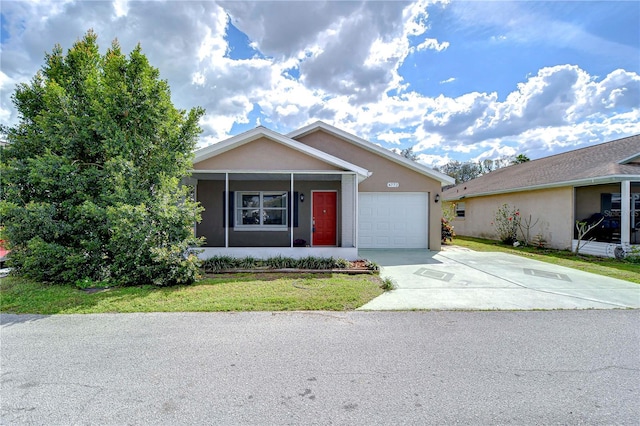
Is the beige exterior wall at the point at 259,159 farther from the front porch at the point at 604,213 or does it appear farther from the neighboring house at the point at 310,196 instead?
the front porch at the point at 604,213

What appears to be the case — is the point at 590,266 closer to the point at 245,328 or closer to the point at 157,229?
the point at 245,328

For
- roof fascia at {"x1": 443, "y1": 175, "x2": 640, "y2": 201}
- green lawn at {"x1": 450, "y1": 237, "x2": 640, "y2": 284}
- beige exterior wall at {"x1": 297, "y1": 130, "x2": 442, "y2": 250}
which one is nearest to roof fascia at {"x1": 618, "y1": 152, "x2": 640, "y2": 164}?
roof fascia at {"x1": 443, "y1": 175, "x2": 640, "y2": 201}

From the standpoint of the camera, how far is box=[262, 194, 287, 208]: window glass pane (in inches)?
459

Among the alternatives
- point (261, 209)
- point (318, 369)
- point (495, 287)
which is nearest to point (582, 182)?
point (495, 287)

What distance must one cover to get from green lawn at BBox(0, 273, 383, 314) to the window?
4875 millimetres

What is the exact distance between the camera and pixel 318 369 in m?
3.09

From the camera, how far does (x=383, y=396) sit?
262cm

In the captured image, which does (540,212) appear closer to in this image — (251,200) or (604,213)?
(604,213)

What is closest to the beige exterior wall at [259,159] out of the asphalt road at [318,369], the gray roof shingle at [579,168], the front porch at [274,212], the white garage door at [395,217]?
the front porch at [274,212]

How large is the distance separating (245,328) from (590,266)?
1097cm

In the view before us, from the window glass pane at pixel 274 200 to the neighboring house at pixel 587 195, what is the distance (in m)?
11.9

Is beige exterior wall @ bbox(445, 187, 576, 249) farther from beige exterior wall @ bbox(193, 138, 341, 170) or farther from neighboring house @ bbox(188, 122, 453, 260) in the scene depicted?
beige exterior wall @ bbox(193, 138, 341, 170)

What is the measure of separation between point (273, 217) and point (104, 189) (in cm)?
606

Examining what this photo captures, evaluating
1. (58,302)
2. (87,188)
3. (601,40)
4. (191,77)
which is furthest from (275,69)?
(601,40)
